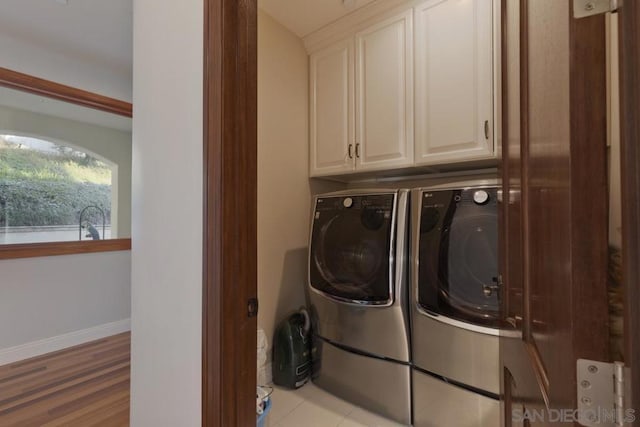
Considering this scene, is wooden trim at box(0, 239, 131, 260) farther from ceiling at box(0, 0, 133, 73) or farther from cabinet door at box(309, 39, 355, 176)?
cabinet door at box(309, 39, 355, 176)

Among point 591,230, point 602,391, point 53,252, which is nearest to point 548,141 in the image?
point 591,230

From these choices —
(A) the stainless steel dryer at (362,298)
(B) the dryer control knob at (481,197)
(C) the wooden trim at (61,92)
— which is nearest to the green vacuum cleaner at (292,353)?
(A) the stainless steel dryer at (362,298)

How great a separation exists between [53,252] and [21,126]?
46.1 inches

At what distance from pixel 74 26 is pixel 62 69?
63 centimetres

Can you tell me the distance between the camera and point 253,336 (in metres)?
0.93

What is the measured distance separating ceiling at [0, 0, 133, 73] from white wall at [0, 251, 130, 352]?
1744 millimetres

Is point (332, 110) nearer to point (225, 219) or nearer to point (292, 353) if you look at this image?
point (225, 219)

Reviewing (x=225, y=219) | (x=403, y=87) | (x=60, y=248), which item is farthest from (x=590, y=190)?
(x=60, y=248)

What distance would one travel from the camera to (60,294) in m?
2.64

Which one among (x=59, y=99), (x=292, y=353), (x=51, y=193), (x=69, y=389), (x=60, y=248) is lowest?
(x=69, y=389)

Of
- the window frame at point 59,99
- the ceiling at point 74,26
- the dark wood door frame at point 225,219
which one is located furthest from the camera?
the window frame at point 59,99

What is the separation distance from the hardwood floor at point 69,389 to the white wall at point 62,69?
232cm

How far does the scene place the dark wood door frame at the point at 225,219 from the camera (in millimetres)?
838

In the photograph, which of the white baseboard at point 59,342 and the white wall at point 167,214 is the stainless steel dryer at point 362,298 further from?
the white baseboard at point 59,342
